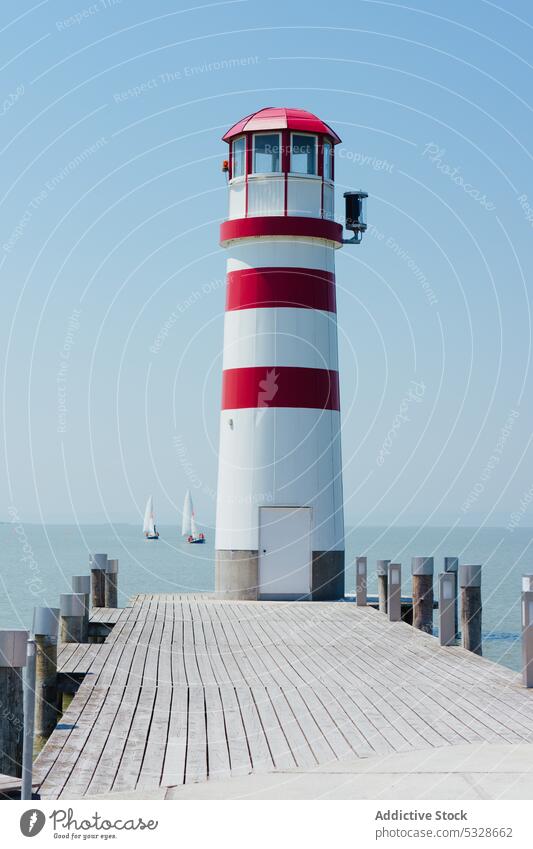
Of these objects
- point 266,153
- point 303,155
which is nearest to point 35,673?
point 266,153

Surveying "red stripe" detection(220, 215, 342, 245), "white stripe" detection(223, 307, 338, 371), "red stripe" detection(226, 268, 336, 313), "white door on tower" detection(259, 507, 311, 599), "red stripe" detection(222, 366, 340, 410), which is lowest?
"white door on tower" detection(259, 507, 311, 599)

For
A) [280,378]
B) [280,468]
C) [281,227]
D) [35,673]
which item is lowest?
[35,673]

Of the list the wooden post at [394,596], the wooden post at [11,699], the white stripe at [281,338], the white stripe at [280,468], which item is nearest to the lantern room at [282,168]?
the white stripe at [281,338]

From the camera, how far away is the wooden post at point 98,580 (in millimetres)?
23344

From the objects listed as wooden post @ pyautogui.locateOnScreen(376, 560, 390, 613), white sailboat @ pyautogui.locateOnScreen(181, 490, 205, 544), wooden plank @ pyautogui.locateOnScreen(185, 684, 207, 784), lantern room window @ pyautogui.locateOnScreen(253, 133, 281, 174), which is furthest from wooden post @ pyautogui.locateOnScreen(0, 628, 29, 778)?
white sailboat @ pyautogui.locateOnScreen(181, 490, 205, 544)

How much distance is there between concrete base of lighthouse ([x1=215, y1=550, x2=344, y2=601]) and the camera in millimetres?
24922

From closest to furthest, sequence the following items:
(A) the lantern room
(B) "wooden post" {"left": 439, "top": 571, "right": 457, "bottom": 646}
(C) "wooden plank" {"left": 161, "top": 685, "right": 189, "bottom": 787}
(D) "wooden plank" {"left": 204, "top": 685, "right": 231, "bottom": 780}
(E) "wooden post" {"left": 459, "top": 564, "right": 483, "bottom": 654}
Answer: (C) "wooden plank" {"left": 161, "top": 685, "right": 189, "bottom": 787} < (D) "wooden plank" {"left": 204, "top": 685, "right": 231, "bottom": 780} < (B) "wooden post" {"left": 439, "top": 571, "right": 457, "bottom": 646} < (E) "wooden post" {"left": 459, "top": 564, "right": 483, "bottom": 654} < (A) the lantern room

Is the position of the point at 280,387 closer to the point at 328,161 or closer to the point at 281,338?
the point at 281,338

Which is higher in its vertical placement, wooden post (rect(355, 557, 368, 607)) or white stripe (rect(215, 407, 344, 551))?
white stripe (rect(215, 407, 344, 551))

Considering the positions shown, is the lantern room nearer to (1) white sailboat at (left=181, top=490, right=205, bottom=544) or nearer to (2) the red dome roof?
(2) the red dome roof

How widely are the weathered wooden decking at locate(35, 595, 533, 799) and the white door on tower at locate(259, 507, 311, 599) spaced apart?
5.27 metres

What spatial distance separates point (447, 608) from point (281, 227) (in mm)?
10301

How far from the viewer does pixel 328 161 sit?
1013 inches

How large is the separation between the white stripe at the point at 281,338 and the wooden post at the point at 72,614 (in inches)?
327
